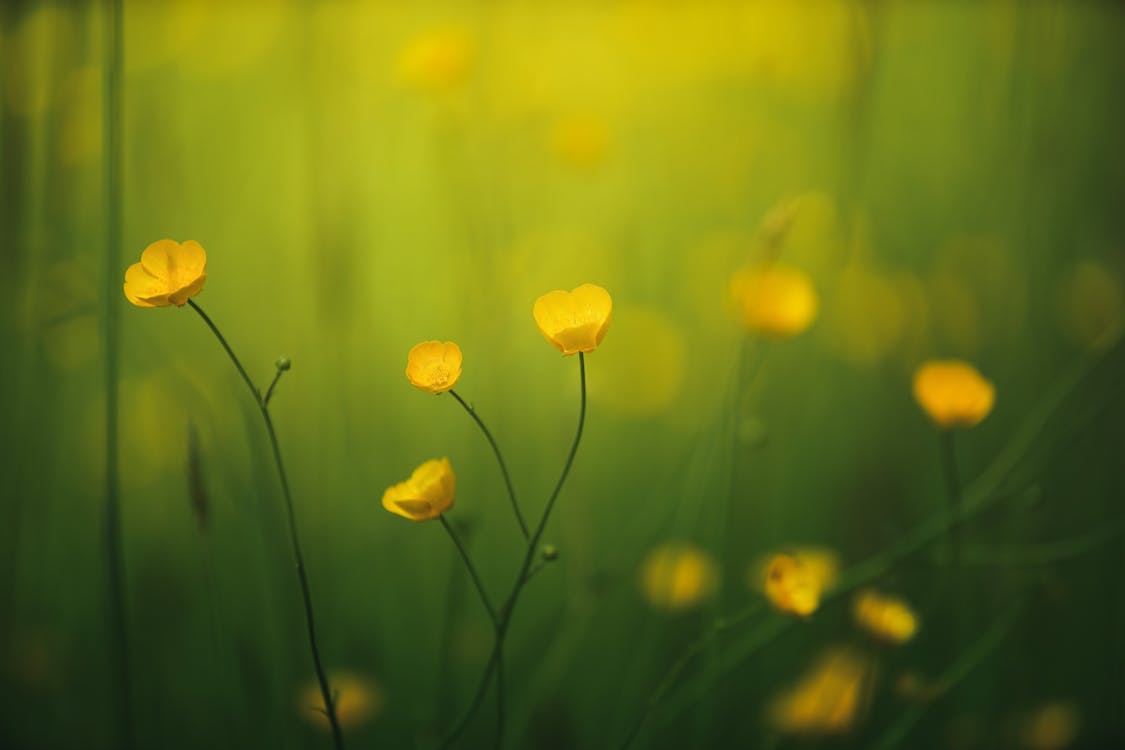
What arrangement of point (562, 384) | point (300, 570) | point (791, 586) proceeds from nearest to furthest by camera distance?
point (300, 570)
point (791, 586)
point (562, 384)

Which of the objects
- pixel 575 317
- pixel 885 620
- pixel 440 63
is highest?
pixel 440 63

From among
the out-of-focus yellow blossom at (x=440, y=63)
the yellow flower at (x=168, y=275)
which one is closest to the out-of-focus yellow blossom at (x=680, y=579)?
the yellow flower at (x=168, y=275)

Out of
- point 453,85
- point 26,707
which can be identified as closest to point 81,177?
point 453,85

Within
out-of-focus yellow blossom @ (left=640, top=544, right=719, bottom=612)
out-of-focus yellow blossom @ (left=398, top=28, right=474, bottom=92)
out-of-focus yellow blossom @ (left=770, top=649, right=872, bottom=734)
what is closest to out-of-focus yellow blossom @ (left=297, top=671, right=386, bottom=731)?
out-of-focus yellow blossom @ (left=640, top=544, right=719, bottom=612)

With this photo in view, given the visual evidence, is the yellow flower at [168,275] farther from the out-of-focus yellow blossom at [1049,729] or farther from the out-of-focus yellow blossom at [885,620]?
the out-of-focus yellow blossom at [1049,729]

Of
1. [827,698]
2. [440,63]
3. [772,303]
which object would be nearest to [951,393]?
[772,303]

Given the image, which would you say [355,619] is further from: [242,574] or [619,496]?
[619,496]

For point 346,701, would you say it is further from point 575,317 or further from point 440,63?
point 440,63
